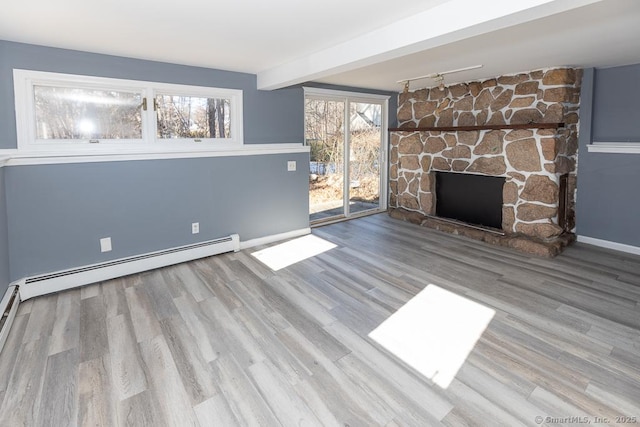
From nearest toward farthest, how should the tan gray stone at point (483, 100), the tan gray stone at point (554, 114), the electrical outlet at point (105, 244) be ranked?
the electrical outlet at point (105, 244)
the tan gray stone at point (554, 114)
the tan gray stone at point (483, 100)

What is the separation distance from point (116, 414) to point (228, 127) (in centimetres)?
319

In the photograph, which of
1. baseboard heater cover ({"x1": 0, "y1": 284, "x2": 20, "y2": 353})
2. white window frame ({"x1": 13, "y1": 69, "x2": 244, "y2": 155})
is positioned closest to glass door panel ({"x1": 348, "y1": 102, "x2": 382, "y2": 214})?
white window frame ({"x1": 13, "y1": 69, "x2": 244, "y2": 155})

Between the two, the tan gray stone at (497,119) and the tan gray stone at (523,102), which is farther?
the tan gray stone at (497,119)

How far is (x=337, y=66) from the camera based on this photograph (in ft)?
9.87

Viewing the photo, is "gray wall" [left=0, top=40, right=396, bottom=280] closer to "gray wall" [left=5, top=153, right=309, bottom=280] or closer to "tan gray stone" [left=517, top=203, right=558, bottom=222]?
"gray wall" [left=5, top=153, right=309, bottom=280]

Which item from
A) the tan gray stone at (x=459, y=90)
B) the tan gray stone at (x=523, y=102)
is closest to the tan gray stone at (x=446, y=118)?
the tan gray stone at (x=459, y=90)

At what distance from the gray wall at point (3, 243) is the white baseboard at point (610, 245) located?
19.8 ft

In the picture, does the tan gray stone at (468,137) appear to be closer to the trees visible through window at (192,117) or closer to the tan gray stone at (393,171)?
the tan gray stone at (393,171)

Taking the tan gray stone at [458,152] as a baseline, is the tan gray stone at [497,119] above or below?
above

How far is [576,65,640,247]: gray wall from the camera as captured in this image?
4055 millimetres

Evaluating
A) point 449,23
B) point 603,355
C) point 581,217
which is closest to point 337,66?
point 449,23

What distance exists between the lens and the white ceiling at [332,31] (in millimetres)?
2111

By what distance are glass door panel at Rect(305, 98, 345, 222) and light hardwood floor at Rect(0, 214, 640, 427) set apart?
6.49 feet

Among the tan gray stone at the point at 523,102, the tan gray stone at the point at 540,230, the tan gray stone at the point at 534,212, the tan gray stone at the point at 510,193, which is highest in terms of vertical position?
the tan gray stone at the point at 523,102
